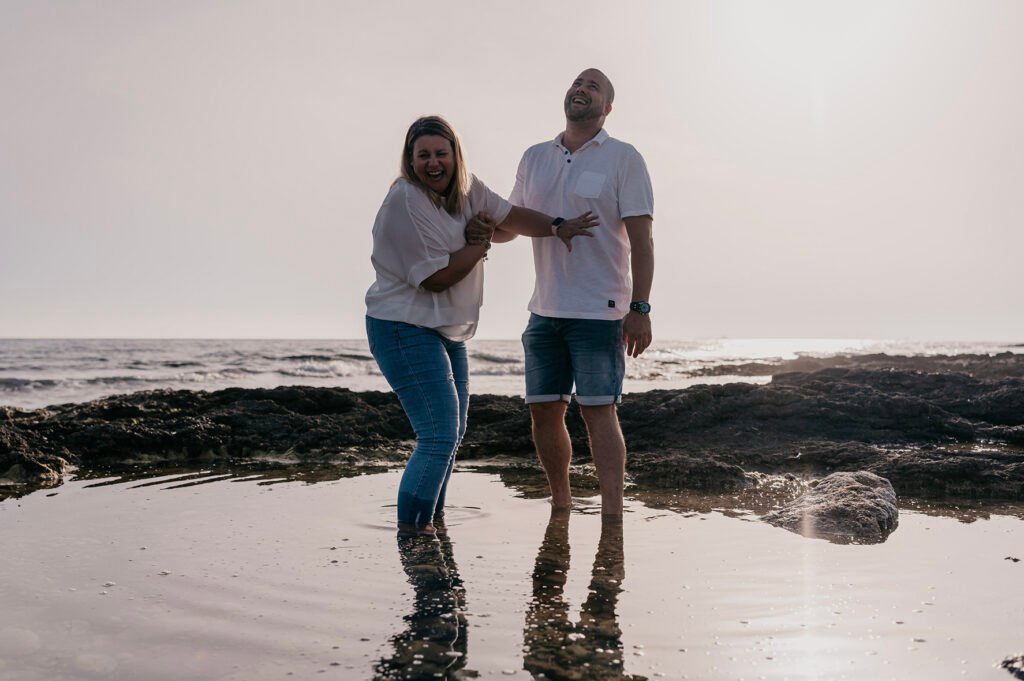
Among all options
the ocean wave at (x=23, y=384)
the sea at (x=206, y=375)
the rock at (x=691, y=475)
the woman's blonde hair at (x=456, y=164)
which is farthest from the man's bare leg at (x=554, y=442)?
the ocean wave at (x=23, y=384)

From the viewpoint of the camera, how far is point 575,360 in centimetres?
433

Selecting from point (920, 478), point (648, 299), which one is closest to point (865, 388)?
point (920, 478)

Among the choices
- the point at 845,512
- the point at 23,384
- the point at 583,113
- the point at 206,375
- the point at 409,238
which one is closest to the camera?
the point at 409,238

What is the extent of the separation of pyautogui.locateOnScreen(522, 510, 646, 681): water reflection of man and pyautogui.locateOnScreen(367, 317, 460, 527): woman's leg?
1.98ft

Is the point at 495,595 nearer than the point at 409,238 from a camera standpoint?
Yes

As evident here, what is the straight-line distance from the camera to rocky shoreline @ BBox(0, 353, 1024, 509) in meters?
5.48

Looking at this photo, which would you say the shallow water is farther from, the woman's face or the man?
the woman's face

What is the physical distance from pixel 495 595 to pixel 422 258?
4.93 feet

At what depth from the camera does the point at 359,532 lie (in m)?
4.03

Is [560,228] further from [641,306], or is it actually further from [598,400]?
[598,400]

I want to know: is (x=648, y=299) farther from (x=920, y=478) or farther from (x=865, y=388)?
(x=865, y=388)

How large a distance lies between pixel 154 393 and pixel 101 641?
6.44 meters

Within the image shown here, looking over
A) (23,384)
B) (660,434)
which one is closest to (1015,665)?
(660,434)

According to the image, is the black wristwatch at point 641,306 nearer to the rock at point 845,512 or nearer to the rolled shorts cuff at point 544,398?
the rolled shorts cuff at point 544,398
